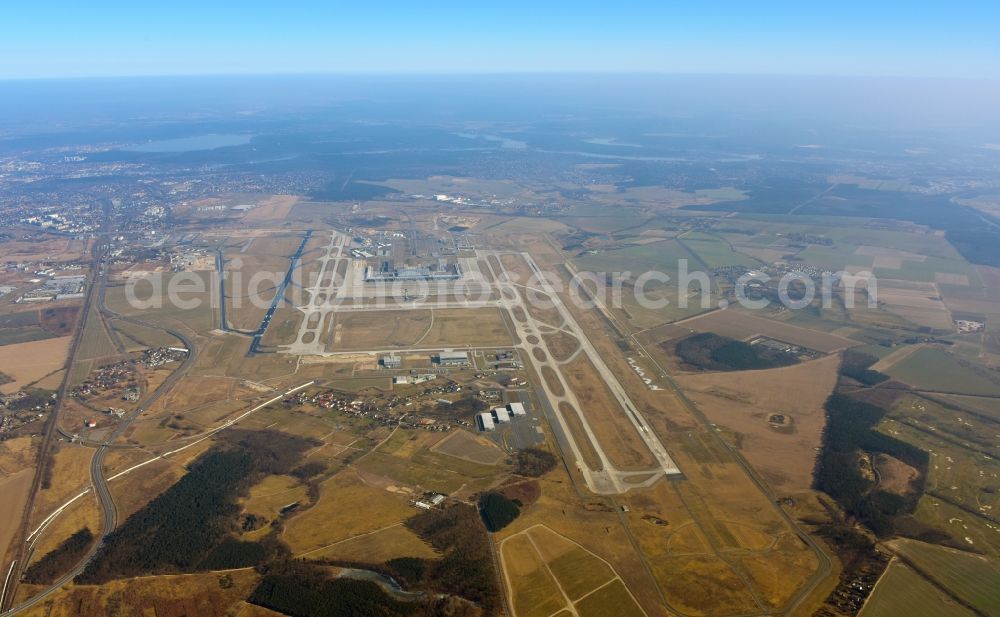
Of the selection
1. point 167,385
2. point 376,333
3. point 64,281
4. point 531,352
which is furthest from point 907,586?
point 64,281

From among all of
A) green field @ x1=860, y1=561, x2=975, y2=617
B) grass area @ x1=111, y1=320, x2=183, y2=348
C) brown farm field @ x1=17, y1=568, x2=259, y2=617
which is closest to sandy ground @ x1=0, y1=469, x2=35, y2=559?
brown farm field @ x1=17, y1=568, x2=259, y2=617

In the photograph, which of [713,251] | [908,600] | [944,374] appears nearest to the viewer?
[908,600]

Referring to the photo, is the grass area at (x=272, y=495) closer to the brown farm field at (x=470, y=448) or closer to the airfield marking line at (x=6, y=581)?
the brown farm field at (x=470, y=448)

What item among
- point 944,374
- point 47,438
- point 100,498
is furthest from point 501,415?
point 944,374

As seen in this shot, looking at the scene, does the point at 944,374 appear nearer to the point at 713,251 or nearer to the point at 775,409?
the point at 775,409

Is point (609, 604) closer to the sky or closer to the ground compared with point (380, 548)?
closer to the ground

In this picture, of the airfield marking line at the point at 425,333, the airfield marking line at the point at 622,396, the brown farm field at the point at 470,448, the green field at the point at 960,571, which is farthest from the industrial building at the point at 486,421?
the green field at the point at 960,571
